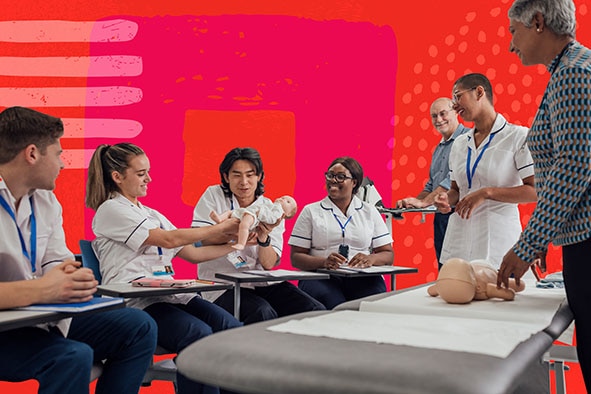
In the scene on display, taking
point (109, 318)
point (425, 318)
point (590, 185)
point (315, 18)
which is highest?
point (315, 18)

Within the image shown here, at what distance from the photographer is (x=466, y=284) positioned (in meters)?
1.75

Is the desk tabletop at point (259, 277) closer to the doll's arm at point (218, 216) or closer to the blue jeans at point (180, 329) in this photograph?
the blue jeans at point (180, 329)

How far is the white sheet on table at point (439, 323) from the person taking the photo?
47.3 inches

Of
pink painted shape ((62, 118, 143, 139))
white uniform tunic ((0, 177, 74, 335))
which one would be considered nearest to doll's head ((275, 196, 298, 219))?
white uniform tunic ((0, 177, 74, 335))

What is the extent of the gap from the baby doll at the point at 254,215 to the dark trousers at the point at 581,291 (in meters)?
1.74

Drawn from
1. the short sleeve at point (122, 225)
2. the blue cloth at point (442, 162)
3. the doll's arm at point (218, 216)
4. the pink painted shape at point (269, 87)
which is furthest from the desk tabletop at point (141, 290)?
the pink painted shape at point (269, 87)

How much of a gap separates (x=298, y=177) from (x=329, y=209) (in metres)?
2.07

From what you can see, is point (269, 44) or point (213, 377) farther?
point (269, 44)

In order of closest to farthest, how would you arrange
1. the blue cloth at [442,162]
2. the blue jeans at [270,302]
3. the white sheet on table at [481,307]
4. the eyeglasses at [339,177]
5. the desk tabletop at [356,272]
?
the white sheet on table at [481,307] < the blue jeans at [270,302] < the desk tabletop at [356,272] < the eyeglasses at [339,177] < the blue cloth at [442,162]

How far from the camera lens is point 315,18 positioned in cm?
605

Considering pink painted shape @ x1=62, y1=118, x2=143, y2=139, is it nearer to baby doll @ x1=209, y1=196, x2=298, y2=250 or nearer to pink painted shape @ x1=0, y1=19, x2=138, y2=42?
pink painted shape @ x1=0, y1=19, x2=138, y2=42

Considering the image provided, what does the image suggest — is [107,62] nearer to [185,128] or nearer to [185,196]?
[185,128]

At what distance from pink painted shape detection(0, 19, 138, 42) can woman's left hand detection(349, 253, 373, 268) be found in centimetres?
334

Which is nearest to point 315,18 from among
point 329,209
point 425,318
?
point 329,209
